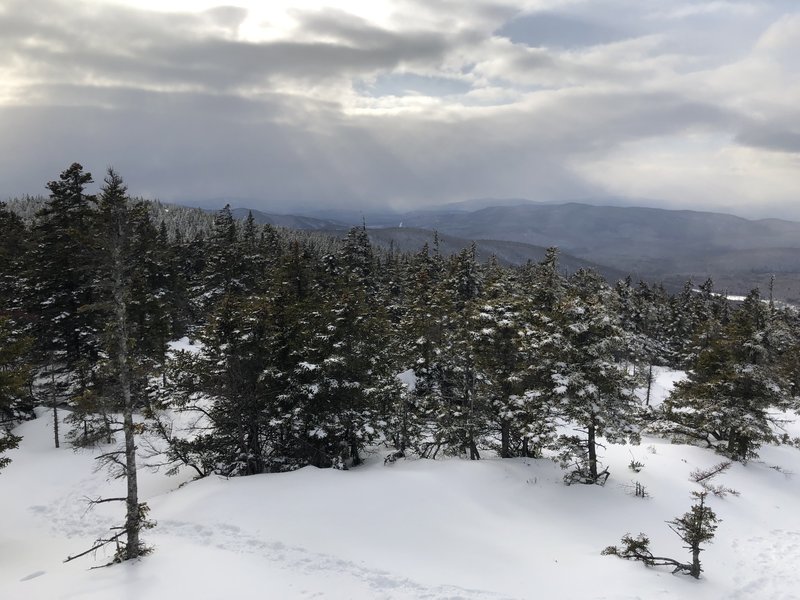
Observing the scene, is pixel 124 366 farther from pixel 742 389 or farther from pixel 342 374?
pixel 742 389

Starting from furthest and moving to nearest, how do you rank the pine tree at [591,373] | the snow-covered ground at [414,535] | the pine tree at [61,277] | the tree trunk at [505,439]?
the pine tree at [61,277] → the tree trunk at [505,439] → the pine tree at [591,373] → the snow-covered ground at [414,535]

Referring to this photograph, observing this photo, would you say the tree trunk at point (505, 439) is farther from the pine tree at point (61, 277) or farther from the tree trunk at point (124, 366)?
the pine tree at point (61, 277)

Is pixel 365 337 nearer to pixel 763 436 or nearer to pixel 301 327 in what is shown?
pixel 301 327

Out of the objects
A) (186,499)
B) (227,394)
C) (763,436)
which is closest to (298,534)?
(186,499)

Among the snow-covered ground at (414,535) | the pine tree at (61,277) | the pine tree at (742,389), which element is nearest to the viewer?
the snow-covered ground at (414,535)

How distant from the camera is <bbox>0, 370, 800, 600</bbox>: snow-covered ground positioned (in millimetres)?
13406

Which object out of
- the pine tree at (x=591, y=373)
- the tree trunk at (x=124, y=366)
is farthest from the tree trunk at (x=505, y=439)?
the tree trunk at (x=124, y=366)

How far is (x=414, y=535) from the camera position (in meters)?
16.2

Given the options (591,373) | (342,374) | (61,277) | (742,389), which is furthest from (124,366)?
(742,389)

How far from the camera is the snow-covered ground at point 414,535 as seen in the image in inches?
528

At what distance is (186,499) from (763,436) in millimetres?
28606

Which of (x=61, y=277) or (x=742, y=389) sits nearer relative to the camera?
(x=742, y=389)

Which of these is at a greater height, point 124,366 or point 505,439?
point 124,366

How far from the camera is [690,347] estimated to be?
184 ft
